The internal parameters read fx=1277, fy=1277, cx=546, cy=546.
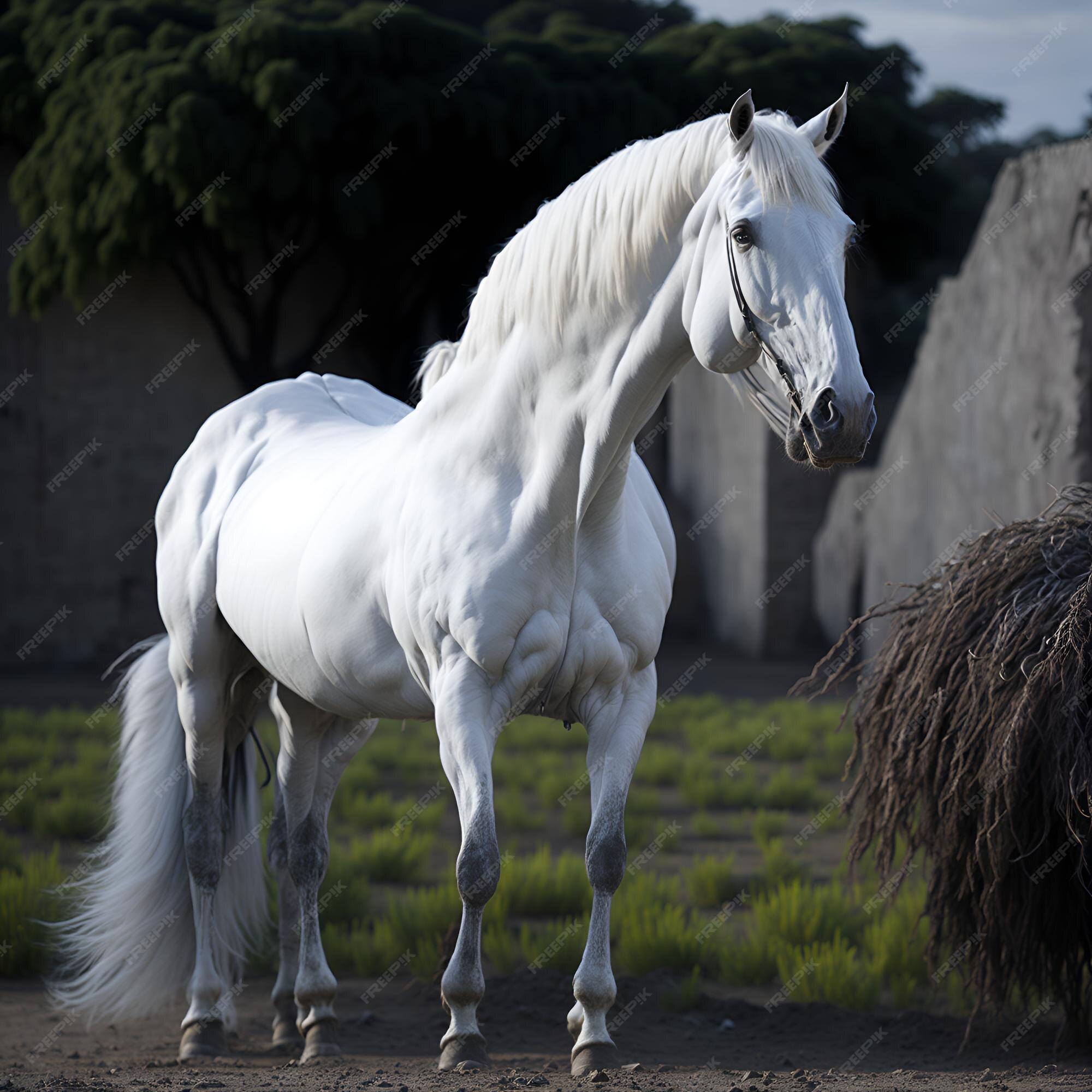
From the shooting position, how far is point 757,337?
2596mm

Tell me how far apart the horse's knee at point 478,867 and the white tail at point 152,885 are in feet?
4.99

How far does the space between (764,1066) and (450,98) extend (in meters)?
13.1

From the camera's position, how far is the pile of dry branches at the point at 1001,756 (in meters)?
3.19

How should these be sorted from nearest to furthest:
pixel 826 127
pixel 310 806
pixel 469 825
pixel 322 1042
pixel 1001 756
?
pixel 826 127
pixel 469 825
pixel 1001 756
pixel 322 1042
pixel 310 806

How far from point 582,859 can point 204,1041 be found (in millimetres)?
2223

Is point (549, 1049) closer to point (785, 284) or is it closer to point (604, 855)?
point (604, 855)

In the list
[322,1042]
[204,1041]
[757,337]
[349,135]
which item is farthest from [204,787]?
[349,135]

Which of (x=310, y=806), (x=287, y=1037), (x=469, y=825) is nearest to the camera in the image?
(x=469, y=825)

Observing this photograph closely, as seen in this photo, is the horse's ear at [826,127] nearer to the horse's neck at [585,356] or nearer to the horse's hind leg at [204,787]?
the horse's neck at [585,356]

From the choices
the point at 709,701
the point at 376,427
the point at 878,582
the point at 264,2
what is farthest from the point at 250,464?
the point at 264,2

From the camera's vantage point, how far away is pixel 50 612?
1550 centimetres

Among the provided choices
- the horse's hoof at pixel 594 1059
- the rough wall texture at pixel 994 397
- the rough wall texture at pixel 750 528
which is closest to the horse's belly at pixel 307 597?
the horse's hoof at pixel 594 1059

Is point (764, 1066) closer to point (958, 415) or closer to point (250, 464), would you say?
point (250, 464)

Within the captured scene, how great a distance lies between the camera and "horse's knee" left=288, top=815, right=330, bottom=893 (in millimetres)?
4090
